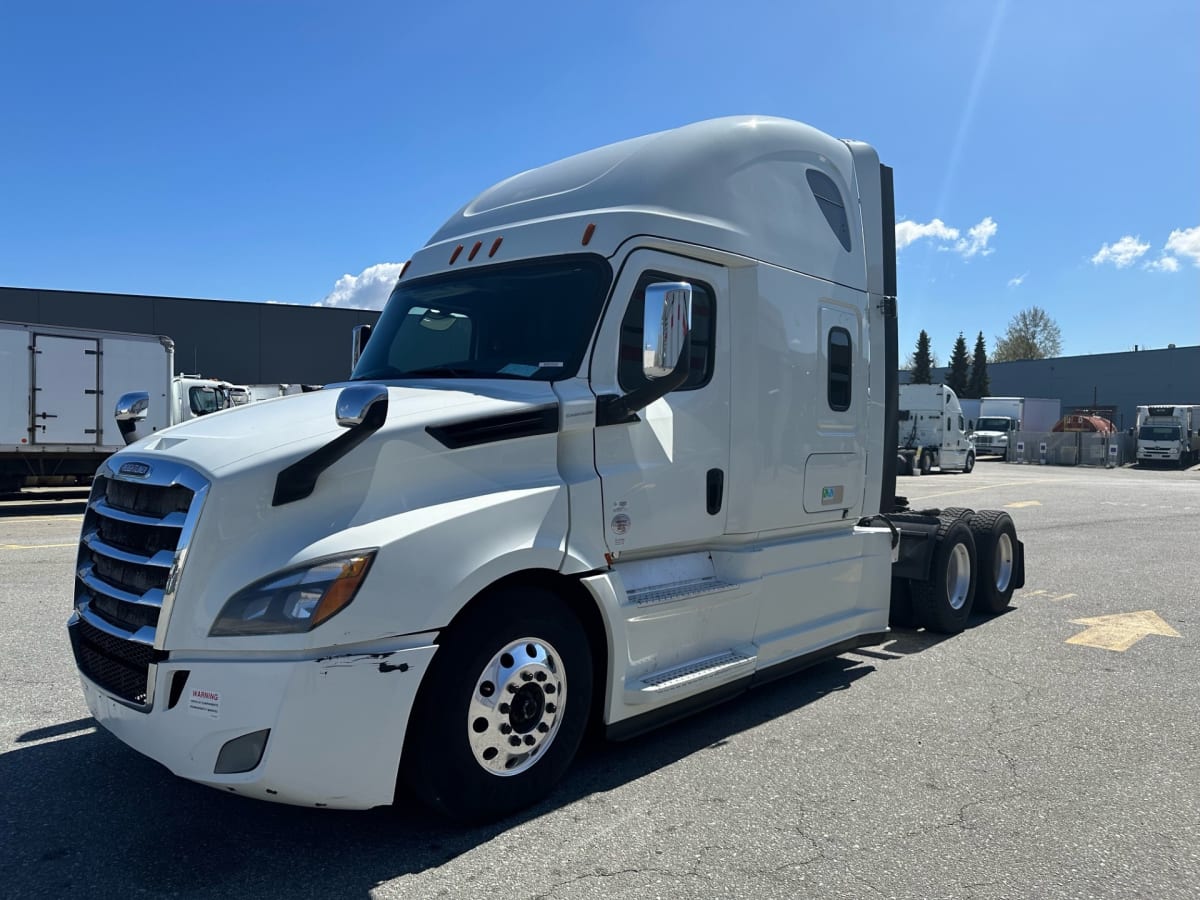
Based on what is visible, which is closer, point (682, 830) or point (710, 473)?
point (682, 830)

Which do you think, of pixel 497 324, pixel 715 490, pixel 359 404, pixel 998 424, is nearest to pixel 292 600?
pixel 359 404

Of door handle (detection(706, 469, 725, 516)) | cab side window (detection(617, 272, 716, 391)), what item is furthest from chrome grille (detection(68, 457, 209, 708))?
door handle (detection(706, 469, 725, 516))

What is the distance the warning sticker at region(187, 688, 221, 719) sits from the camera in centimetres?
311

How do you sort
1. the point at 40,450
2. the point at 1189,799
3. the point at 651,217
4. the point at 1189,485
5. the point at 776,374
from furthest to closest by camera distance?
the point at 1189,485 → the point at 40,450 → the point at 776,374 → the point at 651,217 → the point at 1189,799

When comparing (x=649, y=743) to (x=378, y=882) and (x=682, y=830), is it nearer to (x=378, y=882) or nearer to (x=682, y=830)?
(x=682, y=830)

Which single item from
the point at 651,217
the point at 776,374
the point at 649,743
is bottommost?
the point at 649,743

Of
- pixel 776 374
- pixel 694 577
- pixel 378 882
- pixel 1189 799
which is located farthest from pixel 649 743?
pixel 1189 799

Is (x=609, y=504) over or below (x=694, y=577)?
over

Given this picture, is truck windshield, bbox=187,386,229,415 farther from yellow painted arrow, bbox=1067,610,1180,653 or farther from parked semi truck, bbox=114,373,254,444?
yellow painted arrow, bbox=1067,610,1180,653

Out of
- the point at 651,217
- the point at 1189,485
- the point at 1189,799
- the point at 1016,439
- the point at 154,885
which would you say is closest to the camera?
the point at 154,885

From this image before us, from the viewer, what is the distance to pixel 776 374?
5.20 meters

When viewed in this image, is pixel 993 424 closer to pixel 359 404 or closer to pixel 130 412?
pixel 130 412

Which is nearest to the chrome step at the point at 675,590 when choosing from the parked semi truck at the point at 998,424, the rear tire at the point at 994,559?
the rear tire at the point at 994,559

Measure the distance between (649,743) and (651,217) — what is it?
9.22 feet
